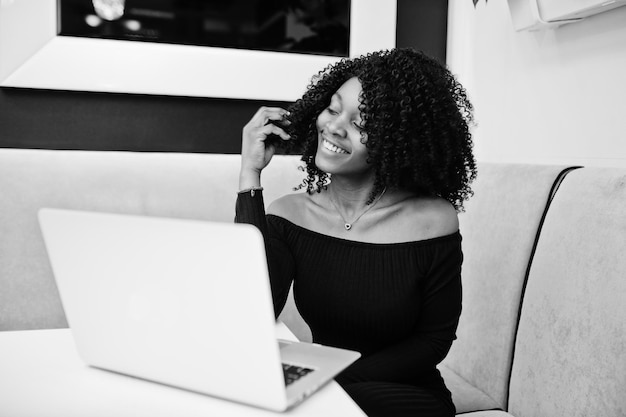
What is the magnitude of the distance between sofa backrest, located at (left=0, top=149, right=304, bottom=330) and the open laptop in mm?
925

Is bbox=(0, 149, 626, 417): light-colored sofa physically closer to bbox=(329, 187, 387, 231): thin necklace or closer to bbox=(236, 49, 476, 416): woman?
bbox=(236, 49, 476, 416): woman

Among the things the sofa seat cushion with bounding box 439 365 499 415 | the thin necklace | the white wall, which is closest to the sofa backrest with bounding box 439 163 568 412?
the sofa seat cushion with bounding box 439 365 499 415

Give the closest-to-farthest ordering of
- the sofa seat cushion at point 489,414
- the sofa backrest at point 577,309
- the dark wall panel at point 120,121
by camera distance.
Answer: the sofa backrest at point 577,309 < the sofa seat cushion at point 489,414 < the dark wall panel at point 120,121

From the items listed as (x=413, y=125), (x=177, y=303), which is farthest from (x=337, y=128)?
(x=177, y=303)

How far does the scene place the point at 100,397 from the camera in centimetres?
77

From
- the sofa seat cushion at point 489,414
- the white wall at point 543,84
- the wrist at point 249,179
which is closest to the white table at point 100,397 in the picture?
the wrist at point 249,179

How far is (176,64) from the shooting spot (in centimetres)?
188

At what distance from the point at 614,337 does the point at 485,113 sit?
104cm

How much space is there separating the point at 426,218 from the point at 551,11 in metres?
0.65

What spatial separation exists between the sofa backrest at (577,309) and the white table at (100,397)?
0.61m

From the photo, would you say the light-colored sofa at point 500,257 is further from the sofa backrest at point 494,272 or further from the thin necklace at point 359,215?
the thin necklace at point 359,215

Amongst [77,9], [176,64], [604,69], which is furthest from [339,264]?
[77,9]

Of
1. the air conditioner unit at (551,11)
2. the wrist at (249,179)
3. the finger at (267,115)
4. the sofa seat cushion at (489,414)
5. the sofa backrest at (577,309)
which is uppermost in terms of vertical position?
the air conditioner unit at (551,11)

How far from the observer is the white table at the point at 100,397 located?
0.73 meters
